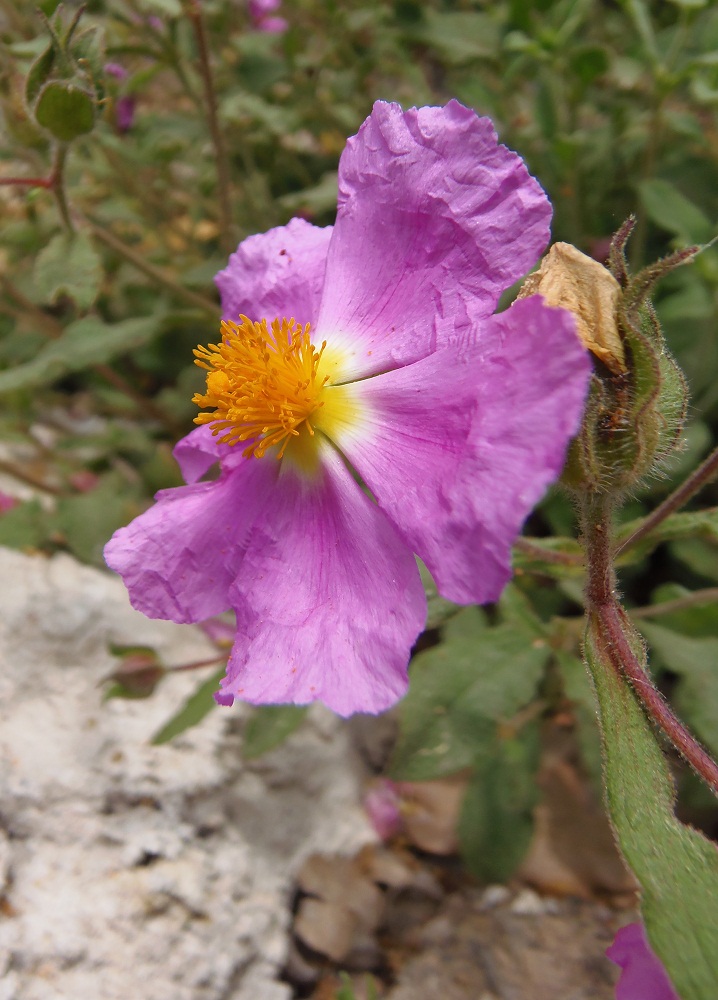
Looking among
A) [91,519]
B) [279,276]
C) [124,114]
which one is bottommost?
[91,519]

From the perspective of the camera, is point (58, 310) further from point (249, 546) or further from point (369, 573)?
point (369, 573)

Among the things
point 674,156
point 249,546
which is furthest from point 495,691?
point 674,156

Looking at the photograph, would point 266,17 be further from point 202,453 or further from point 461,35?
point 202,453

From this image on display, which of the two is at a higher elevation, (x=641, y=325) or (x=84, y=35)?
(x=84, y=35)

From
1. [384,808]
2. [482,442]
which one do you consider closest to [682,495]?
[482,442]

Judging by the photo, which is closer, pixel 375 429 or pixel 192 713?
pixel 375 429

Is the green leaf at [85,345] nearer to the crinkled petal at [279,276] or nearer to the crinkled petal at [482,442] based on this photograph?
the crinkled petal at [279,276]
